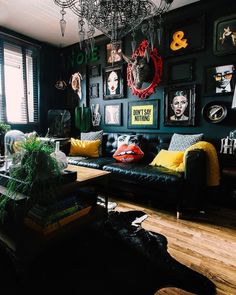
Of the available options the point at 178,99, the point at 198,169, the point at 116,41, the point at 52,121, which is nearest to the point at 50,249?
the point at 198,169

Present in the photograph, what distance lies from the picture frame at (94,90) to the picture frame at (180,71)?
1447 mm

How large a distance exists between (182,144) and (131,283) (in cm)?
192

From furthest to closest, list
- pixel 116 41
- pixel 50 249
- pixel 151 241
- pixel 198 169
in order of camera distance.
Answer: pixel 198 169 → pixel 116 41 → pixel 151 241 → pixel 50 249

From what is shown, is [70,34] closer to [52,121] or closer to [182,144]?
[52,121]

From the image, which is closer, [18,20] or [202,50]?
[202,50]

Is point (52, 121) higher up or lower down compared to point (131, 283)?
higher up

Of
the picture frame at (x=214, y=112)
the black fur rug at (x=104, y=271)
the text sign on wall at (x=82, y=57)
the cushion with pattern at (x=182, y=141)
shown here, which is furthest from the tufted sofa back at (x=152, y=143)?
the text sign on wall at (x=82, y=57)

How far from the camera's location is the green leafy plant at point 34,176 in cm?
123

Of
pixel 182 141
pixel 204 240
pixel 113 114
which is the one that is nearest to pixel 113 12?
pixel 182 141

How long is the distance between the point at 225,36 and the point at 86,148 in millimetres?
2455

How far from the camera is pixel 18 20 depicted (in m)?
3.28

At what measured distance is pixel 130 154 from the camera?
2881mm

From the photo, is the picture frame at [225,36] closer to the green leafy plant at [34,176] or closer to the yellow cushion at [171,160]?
the yellow cushion at [171,160]

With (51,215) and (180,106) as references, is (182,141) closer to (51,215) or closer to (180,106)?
(180,106)
